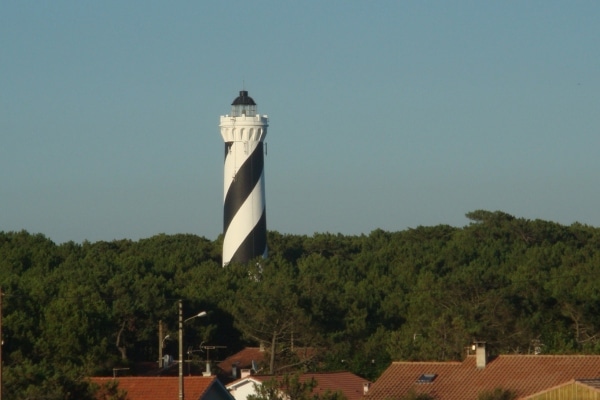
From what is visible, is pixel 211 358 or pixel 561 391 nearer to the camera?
pixel 561 391

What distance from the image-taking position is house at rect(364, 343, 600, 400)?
40344mm

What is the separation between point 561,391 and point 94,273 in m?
38.4

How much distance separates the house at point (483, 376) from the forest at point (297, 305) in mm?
8747

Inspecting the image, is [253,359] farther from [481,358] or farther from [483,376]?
[483,376]

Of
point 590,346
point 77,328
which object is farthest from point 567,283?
point 77,328

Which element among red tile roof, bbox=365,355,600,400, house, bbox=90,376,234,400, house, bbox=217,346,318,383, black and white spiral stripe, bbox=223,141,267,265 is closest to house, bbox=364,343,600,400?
red tile roof, bbox=365,355,600,400

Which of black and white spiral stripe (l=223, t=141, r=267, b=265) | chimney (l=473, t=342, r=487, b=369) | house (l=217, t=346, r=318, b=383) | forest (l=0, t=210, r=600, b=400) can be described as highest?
black and white spiral stripe (l=223, t=141, r=267, b=265)

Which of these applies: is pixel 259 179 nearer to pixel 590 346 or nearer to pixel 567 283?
pixel 567 283

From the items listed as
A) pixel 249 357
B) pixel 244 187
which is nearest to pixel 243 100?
pixel 244 187

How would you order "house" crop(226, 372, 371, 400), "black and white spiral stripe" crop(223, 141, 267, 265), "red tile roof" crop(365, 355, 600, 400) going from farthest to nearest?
"black and white spiral stripe" crop(223, 141, 267, 265), "house" crop(226, 372, 371, 400), "red tile roof" crop(365, 355, 600, 400)

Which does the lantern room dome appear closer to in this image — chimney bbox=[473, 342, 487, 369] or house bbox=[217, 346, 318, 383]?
house bbox=[217, 346, 318, 383]

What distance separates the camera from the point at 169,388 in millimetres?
39875

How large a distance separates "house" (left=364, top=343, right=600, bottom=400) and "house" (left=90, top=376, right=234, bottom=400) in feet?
13.3

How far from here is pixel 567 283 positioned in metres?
67.9
